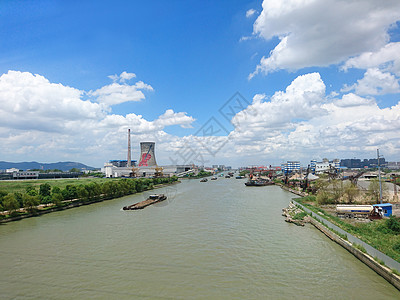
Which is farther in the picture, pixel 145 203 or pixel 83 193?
pixel 83 193

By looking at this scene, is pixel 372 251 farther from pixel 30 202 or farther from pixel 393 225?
pixel 30 202

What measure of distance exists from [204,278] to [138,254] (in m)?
2.34

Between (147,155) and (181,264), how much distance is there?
5347 cm

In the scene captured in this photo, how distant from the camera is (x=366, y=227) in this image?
322 inches

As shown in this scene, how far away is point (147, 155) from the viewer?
57.9 meters

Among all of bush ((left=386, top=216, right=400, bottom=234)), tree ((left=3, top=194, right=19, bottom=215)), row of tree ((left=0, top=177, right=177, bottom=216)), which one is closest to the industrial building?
row of tree ((left=0, top=177, right=177, bottom=216))

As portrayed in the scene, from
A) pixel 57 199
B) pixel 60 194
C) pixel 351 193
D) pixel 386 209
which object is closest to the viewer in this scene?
pixel 386 209

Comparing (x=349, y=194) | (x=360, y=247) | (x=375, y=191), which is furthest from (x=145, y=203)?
(x=375, y=191)

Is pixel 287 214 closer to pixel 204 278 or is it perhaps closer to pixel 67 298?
pixel 204 278

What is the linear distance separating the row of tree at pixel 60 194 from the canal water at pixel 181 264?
1.70 meters

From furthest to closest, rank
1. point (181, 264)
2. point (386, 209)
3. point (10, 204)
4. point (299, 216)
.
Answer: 1. point (10, 204)
2. point (299, 216)
3. point (386, 209)
4. point (181, 264)

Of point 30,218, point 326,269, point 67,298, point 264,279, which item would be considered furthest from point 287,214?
point 30,218

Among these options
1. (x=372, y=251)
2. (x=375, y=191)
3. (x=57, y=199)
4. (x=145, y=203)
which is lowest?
(x=145, y=203)

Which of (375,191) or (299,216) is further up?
(375,191)
